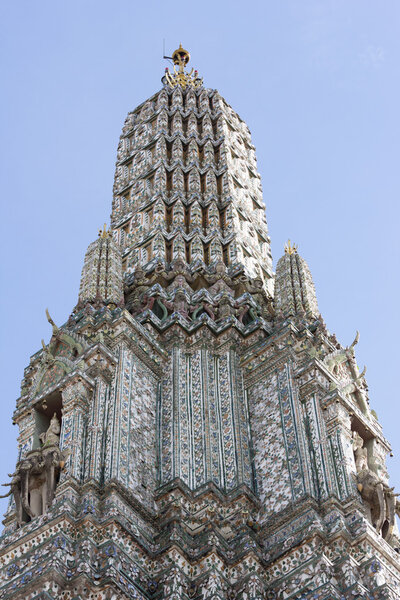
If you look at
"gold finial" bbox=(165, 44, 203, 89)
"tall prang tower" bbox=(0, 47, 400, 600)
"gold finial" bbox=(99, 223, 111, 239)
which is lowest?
"tall prang tower" bbox=(0, 47, 400, 600)

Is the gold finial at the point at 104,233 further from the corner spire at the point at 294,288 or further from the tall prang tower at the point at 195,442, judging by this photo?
the corner spire at the point at 294,288

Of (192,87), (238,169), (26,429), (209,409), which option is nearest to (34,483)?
(26,429)

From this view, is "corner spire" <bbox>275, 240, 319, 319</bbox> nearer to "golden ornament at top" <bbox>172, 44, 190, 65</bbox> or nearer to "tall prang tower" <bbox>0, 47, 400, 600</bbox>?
"tall prang tower" <bbox>0, 47, 400, 600</bbox>

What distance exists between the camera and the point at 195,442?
20703 millimetres

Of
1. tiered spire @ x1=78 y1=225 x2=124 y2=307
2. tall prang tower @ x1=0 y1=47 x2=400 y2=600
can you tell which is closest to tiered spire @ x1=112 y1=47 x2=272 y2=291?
tall prang tower @ x1=0 y1=47 x2=400 y2=600

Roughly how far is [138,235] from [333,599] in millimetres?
12907

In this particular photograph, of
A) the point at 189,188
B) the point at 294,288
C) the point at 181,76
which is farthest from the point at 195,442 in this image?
the point at 181,76

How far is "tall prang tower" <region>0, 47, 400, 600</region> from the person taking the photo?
17.2m

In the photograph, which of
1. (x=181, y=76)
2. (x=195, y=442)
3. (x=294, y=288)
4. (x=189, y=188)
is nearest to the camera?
(x=195, y=442)

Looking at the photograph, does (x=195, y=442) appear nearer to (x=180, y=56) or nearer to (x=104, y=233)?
(x=104, y=233)

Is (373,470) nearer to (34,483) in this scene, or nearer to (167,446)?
(167,446)

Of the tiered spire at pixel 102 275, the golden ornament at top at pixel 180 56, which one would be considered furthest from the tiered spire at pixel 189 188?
the golden ornament at top at pixel 180 56

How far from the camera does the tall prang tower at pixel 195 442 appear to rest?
17.2 metres

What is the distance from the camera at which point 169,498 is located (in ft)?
63.1
